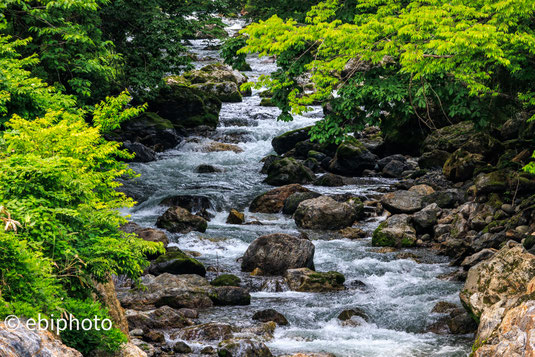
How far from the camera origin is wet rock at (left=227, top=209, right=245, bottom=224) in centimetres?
1669

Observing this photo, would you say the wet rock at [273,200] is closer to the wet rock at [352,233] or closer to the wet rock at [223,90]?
the wet rock at [352,233]

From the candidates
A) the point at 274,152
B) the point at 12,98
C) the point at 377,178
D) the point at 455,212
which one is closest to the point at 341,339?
the point at 12,98

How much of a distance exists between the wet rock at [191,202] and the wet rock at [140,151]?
6287mm

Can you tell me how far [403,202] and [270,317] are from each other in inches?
332

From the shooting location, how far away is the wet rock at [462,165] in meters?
18.2

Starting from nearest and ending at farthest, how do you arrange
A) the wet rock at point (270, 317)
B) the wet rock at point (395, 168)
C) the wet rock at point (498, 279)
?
the wet rock at point (498, 279)
the wet rock at point (270, 317)
the wet rock at point (395, 168)

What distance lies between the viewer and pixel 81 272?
5.32 meters

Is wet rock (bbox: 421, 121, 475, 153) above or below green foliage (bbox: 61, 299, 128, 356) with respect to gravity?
above

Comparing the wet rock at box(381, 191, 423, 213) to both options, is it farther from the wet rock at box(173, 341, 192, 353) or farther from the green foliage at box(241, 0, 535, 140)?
the wet rock at box(173, 341, 192, 353)

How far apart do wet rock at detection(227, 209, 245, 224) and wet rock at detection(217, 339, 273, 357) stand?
8.74 metres

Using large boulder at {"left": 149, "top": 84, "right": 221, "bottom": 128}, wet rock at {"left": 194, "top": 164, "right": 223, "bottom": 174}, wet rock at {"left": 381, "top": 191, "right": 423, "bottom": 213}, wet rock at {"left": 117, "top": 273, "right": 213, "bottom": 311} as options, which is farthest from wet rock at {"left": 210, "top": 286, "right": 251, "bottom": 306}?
large boulder at {"left": 149, "top": 84, "right": 221, "bottom": 128}

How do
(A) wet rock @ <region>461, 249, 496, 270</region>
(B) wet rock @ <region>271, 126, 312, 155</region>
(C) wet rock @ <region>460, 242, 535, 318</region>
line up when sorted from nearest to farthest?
(C) wet rock @ <region>460, 242, 535, 318</region>, (A) wet rock @ <region>461, 249, 496, 270</region>, (B) wet rock @ <region>271, 126, 312, 155</region>

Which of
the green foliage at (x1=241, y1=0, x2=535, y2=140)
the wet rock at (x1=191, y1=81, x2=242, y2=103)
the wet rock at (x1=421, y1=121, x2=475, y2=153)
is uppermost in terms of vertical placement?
the wet rock at (x1=191, y1=81, x2=242, y2=103)

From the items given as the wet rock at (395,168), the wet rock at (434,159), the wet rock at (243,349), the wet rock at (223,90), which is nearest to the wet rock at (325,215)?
the wet rock at (395,168)
